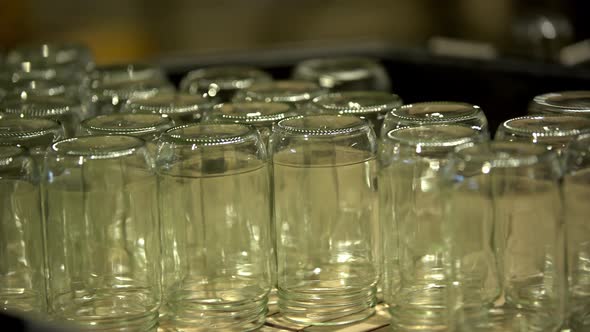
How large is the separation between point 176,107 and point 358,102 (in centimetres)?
25

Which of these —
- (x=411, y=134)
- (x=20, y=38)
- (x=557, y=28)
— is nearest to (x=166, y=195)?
(x=411, y=134)

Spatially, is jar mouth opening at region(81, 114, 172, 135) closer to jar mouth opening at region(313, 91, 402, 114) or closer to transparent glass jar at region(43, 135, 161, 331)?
transparent glass jar at region(43, 135, 161, 331)

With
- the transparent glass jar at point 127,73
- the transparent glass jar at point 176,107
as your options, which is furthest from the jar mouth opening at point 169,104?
the transparent glass jar at point 127,73

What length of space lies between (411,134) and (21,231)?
1.48 feet

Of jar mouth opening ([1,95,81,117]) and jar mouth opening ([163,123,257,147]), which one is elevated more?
jar mouth opening ([163,123,257,147])

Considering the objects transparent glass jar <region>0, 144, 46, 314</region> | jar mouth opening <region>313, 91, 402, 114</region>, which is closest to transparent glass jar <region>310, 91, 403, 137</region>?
jar mouth opening <region>313, 91, 402, 114</region>

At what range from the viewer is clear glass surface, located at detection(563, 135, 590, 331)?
1043 mm

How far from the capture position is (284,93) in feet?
4.87

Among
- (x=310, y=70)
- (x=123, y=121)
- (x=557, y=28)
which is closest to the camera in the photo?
(x=123, y=121)

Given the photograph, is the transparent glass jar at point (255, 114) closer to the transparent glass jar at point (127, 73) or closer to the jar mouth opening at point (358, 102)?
the jar mouth opening at point (358, 102)

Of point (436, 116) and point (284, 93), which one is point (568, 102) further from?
point (284, 93)

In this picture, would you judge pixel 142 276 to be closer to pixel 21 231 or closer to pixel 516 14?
pixel 21 231


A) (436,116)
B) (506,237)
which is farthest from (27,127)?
(506,237)

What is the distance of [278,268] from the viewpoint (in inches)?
47.6
